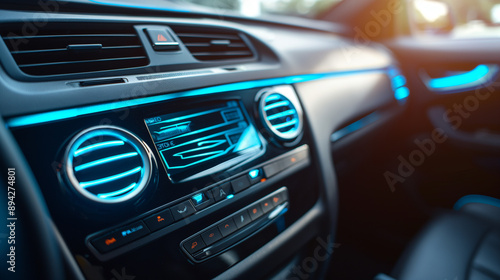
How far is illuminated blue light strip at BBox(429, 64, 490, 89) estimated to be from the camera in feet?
5.54

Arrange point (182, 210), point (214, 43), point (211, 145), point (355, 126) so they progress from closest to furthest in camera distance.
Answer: point (182, 210)
point (211, 145)
point (214, 43)
point (355, 126)

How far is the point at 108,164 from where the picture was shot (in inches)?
25.4

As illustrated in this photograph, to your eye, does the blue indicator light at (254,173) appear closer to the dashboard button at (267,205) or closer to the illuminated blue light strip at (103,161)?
the dashboard button at (267,205)

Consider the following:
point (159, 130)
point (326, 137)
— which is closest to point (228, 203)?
point (159, 130)

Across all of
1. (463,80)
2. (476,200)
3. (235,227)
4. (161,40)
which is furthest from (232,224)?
(463,80)

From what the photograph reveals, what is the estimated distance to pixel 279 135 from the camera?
37.8 inches

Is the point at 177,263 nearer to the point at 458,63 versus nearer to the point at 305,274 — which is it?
the point at 305,274

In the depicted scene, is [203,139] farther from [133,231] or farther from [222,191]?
[133,231]

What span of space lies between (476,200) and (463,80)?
0.63 metres

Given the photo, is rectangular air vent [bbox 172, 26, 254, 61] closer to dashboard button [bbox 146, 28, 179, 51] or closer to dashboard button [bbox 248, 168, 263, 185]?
dashboard button [bbox 146, 28, 179, 51]

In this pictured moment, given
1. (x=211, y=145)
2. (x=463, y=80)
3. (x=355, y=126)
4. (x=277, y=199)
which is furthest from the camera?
(x=463, y=80)

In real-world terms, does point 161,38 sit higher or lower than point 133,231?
higher

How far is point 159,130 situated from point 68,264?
12.0 inches

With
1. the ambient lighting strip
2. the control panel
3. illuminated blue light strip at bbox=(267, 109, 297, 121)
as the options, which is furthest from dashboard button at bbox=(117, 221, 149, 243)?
the ambient lighting strip
